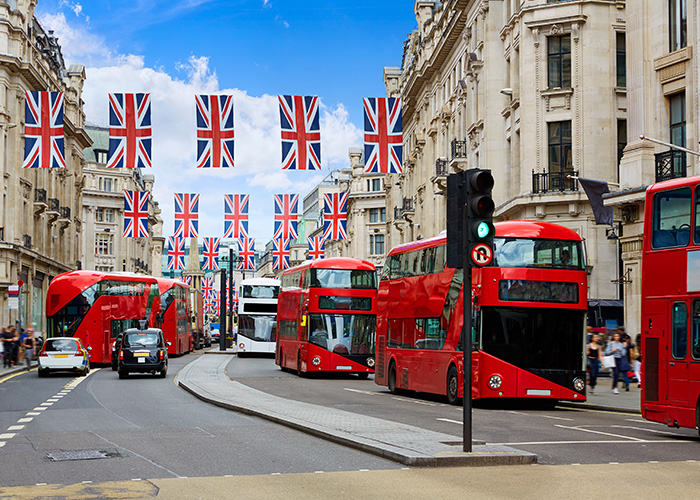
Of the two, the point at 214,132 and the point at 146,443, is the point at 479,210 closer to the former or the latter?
the point at 146,443

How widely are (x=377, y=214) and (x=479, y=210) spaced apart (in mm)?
95180

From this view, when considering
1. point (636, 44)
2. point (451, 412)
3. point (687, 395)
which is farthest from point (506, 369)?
point (636, 44)

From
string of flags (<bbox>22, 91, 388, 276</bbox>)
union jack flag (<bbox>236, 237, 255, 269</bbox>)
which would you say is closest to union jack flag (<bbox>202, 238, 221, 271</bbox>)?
union jack flag (<bbox>236, 237, 255, 269</bbox>)

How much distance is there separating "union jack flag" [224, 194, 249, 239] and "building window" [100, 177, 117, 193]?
6291cm

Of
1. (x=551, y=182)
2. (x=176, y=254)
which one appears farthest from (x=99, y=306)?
(x=176, y=254)

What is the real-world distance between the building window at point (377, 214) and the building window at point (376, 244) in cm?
166

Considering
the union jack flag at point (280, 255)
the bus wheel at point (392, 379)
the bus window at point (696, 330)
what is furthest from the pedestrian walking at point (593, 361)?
the union jack flag at point (280, 255)

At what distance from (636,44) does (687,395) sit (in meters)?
17.7

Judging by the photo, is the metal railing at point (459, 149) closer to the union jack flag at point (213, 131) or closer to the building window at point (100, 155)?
the union jack flag at point (213, 131)

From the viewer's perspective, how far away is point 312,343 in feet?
120

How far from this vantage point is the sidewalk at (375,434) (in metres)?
12.1

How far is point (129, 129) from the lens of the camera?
32.8 m

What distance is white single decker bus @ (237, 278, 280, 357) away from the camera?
56.9 m

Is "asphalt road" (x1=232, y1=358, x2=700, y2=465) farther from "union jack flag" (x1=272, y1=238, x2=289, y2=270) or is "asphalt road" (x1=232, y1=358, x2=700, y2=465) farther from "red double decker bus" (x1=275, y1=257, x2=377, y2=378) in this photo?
"union jack flag" (x1=272, y1=238, x2=289, y2=270)
